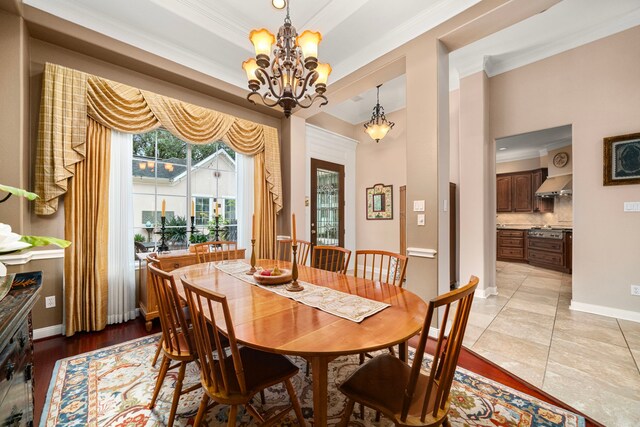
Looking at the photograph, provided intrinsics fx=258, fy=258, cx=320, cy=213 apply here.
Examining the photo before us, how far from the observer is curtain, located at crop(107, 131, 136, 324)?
2.79 meters

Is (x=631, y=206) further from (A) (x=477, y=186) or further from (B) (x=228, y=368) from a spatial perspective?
(B) (x=228, y=368)

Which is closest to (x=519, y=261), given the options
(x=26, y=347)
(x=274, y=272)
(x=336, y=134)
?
(x=336, y=134)

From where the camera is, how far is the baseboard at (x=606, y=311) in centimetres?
291

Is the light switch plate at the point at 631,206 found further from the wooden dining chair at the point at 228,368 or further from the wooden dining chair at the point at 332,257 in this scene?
the wooden dining chair at the point at 228,368

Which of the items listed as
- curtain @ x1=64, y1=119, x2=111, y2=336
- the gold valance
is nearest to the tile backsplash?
the gold valance

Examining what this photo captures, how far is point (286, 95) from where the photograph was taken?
6.98ft

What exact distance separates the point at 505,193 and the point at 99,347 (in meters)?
8.71

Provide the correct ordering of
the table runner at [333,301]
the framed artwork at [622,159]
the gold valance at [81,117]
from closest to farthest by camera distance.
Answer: the table runner at [333,301]
the gold valance at [81,117]
the framed artwork at [622,159]

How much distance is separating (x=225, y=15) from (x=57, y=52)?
1.67 meters

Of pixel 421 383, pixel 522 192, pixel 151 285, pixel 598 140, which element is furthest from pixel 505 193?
pixel 151 285

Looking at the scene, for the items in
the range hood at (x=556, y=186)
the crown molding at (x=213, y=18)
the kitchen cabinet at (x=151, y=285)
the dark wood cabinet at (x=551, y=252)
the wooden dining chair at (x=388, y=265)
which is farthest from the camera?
the range hood at (x=556, y=186)

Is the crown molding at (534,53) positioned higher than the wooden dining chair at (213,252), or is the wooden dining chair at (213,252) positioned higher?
the crown molding at (534,53)

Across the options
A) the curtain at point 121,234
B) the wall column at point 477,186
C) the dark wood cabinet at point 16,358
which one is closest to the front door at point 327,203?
the wall column at point 477,186

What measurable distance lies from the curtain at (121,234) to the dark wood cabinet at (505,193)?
8238mm
